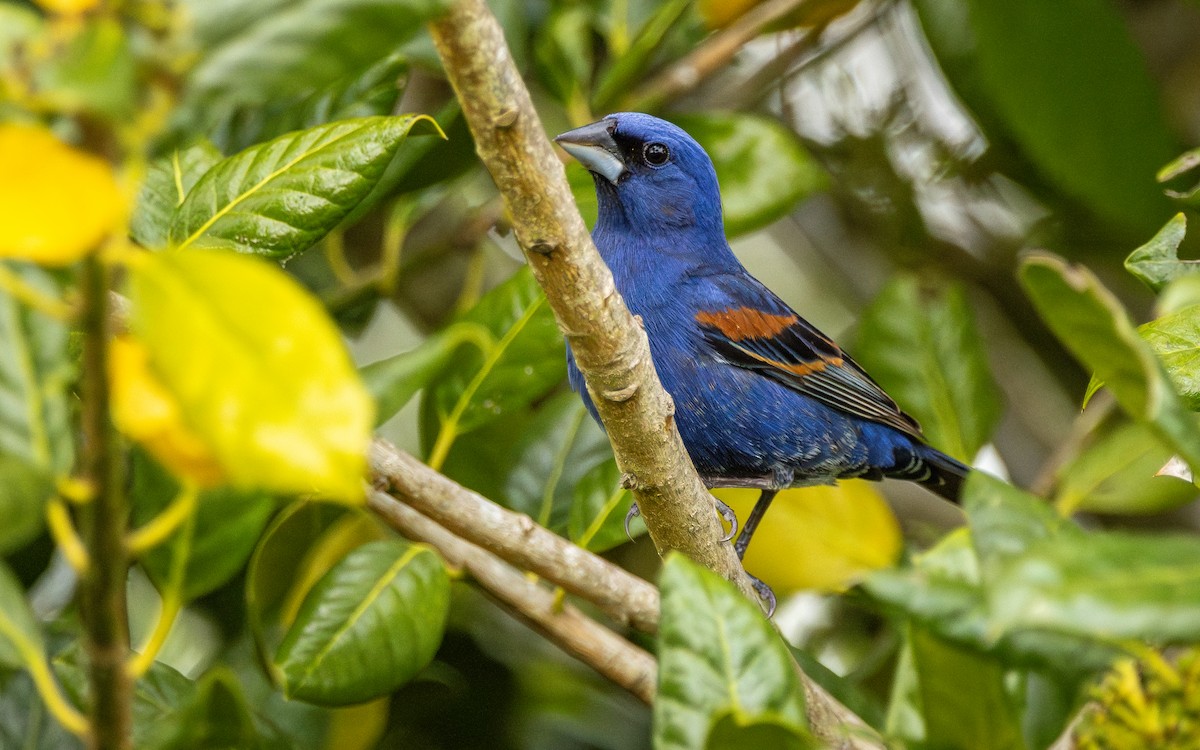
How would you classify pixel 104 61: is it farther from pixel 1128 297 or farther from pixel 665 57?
pixel 1128 297

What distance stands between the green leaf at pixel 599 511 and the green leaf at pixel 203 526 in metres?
0.95

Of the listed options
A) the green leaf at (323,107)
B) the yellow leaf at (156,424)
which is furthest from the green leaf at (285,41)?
the green leaf at (323,107)

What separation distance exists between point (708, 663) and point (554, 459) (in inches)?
57.6

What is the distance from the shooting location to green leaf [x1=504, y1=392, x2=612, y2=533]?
2859mm

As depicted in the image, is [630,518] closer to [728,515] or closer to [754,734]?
[728,515]

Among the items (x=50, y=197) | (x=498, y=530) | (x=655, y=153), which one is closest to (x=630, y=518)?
(x=498, y=530)

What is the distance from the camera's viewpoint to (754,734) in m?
1.36

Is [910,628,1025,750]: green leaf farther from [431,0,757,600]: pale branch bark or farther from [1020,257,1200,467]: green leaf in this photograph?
[431,0,757,600]: pale branch bark

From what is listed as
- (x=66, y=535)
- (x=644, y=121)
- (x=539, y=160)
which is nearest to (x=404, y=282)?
(x=644, y=121)

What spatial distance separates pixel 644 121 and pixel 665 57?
2.23 feet

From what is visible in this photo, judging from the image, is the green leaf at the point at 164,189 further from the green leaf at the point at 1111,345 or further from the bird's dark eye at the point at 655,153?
the green leaf at the point at 1111,345

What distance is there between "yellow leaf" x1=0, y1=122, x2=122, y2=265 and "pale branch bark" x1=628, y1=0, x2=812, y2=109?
2.99m

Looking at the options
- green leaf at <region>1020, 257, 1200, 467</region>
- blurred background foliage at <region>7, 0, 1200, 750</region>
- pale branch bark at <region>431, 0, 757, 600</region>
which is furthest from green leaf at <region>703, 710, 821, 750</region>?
pale branch bark at <region>431, 0, 757, 600</region>

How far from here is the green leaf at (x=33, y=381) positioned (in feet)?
4.03
